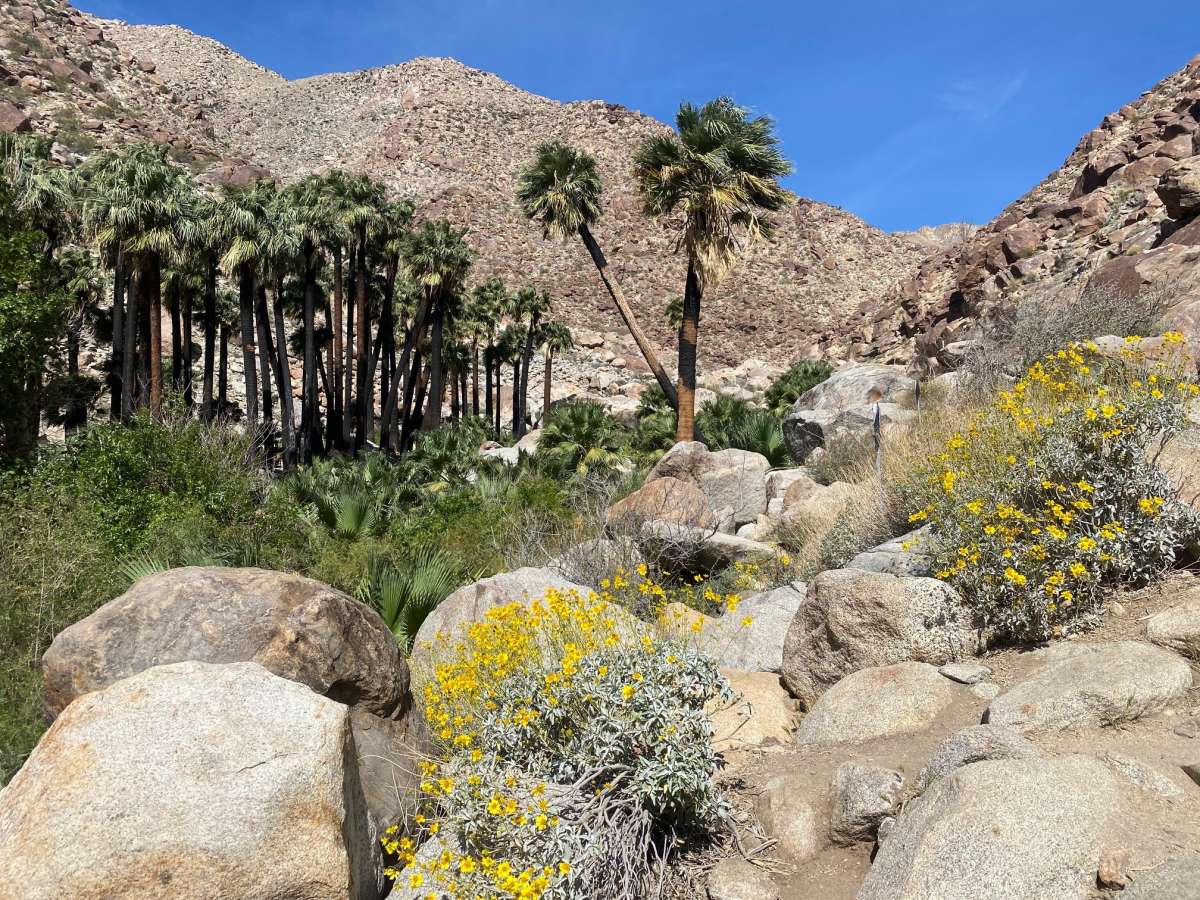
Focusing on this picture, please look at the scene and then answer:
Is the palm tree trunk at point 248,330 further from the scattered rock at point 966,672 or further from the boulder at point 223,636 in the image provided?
the scattered rock at point 966,672

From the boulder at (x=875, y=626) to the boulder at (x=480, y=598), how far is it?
2.40 meters

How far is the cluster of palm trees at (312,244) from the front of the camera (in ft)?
68.5

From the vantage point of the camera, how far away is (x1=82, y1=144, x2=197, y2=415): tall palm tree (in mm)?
25078

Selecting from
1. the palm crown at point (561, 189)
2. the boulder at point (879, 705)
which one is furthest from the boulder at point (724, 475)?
the palm crown at point (561, 189)

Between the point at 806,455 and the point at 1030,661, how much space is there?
36.9 ft

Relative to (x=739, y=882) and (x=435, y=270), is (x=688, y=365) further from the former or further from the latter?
(x=739, y=882)

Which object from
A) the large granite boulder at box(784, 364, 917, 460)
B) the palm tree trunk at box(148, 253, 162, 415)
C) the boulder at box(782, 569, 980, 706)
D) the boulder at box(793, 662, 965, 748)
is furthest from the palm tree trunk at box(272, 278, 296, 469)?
the boulder at box(793, 662, 965, 748)

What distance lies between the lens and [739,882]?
4.25m

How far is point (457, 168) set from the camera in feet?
301

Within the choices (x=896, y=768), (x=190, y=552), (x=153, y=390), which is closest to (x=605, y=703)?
(x=896, y=768)

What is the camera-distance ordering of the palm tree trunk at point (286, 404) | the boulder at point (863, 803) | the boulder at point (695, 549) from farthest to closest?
1. the palm tree trunk at point (286, 404)
2. the boulder at point (695, 549)
3. the boulder at point (863, 803)

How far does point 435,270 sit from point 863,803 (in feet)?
104

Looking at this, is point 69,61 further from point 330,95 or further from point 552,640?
point 552,640

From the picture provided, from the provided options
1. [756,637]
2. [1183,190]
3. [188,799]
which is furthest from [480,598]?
[1183,190]
